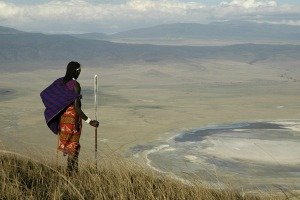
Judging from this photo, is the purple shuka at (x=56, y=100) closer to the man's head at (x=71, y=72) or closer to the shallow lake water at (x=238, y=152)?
the man's head at (x=71, y=72)

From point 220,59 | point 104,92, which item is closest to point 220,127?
point 104,92

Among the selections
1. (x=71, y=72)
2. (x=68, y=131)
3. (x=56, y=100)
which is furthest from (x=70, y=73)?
(x=68, y=131)

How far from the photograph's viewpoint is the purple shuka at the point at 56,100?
4.44 metres

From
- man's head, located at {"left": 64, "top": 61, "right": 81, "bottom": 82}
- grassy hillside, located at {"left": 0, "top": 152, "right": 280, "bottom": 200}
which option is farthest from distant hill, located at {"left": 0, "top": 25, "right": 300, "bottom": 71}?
grassy hillside, located at {"left": 0, "top": 152, "right": 280, "bottom": 200}

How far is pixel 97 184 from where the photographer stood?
3.30 m

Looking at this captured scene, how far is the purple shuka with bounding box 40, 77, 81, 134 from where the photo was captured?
4.44m

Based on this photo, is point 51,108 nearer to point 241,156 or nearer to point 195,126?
point 241,156

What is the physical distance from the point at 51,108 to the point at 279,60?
369 feet

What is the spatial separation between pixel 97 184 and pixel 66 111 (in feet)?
4.37

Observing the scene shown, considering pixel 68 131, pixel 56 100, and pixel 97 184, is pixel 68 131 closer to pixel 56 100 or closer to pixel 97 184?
pixel 56 100

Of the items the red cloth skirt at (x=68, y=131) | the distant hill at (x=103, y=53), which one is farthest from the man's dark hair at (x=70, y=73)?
the distant hill at (x=103, y=53)

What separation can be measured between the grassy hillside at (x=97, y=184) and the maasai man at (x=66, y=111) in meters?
0.44

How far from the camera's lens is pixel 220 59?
115 meters

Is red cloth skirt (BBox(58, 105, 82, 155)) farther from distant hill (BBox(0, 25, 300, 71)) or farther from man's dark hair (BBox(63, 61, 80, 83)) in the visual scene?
distant hill (BBox(0, 25, 300, 71))
